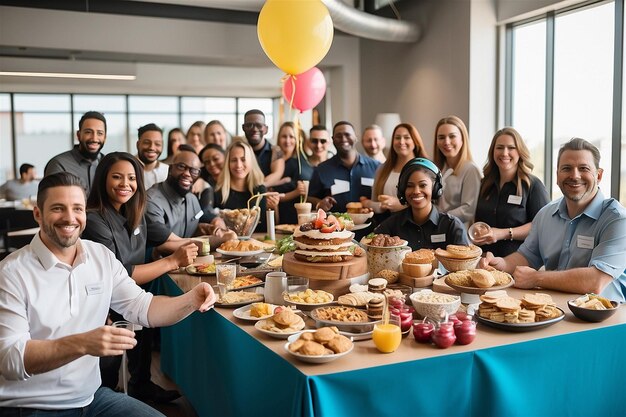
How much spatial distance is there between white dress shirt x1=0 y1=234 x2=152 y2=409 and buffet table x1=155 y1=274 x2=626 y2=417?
531mm

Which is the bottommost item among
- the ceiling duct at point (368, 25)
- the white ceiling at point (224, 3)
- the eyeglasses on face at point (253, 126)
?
the eyeglasses on face at point (253, 126)

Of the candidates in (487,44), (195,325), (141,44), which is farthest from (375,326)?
(141,44)

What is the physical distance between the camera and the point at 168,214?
4094 mm

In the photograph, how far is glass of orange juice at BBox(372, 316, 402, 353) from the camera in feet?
6.42

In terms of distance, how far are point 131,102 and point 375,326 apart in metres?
13.3

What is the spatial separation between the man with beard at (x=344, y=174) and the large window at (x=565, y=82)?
259cm

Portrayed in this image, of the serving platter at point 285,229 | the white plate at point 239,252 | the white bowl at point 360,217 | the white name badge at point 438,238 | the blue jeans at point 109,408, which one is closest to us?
the blue jeans at point 109,408

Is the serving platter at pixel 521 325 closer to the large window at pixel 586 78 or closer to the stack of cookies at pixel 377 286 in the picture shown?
the stack of cookies at pixel 377 286

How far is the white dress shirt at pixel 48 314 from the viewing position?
1912 millimetres

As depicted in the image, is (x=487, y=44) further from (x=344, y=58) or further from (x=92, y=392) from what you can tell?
(x=92, y=392)

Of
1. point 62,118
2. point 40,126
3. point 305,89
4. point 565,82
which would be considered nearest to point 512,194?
point 305,89

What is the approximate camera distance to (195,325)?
9.77 feet

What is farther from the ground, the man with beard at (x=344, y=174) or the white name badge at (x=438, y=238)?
the man with beard at (x=344, y=174)

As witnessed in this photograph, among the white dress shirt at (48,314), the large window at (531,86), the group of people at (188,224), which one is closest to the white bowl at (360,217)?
the group of people at (188,224)
